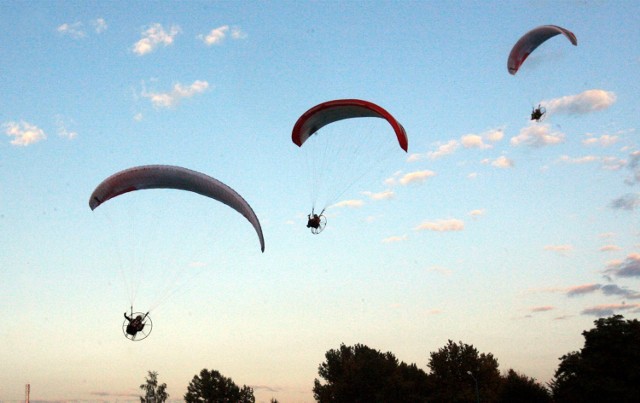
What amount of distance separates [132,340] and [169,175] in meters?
6.78

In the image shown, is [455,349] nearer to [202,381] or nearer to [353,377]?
[353,377]

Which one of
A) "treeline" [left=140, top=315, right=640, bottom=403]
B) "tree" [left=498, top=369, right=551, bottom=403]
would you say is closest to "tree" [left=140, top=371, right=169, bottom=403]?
"treeline" [left=140, top=315, right=640, bottom=403]

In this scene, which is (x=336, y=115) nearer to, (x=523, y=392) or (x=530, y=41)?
(x=530, y=41)

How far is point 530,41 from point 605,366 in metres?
22.8

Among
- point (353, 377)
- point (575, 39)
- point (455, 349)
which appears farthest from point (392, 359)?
point (575, 39)

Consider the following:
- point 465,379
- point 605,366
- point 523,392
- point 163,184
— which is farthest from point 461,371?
point 163,184

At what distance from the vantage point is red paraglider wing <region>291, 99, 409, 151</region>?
25.6m

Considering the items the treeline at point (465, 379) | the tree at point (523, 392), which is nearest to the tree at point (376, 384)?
the treeline at point (465, 379)

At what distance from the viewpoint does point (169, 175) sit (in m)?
23.4

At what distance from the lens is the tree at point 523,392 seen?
49188 mm

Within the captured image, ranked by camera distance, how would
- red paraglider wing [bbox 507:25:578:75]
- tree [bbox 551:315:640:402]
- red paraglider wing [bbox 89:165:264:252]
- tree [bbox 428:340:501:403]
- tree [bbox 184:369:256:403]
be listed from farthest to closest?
tree [bbox 184:369:256:403] → tree [bbox 428:340:501:403] → tree [bbox 551:315:640:402] → red paraglider wing [bbox 507:25:578:75] → red paraglider wing [bbox 89:165:264:252]

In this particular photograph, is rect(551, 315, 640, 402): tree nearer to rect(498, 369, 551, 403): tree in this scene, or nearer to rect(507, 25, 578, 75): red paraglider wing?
rect(498, 369, 551, 403): tree

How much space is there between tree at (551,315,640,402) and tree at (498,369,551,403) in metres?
7.84

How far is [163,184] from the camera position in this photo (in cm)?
2405
